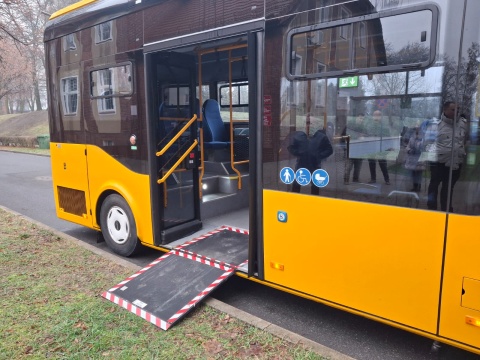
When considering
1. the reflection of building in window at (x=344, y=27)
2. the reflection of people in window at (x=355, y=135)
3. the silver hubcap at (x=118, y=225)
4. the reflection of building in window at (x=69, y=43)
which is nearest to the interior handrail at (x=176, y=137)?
the silver hubcap at (x=118, y=225)

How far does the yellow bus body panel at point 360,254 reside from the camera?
2.40m

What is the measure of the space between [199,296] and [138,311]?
53 centimetres

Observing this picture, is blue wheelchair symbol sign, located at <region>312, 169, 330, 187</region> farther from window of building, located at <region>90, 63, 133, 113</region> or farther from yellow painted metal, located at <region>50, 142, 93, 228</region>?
yellow painted metal, located at <region>50, 142, 93, 228</region>

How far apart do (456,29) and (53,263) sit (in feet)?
14.6

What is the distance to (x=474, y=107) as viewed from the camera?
7.00ft

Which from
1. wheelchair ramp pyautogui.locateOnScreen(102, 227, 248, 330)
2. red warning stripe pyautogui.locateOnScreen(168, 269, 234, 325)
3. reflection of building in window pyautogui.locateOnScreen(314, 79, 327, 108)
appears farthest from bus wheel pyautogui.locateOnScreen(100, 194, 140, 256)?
reflection of building in window pyautogui.locateOnScreen(314, 79, 327, 108)

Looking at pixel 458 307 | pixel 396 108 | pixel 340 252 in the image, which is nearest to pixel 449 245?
pixel 458 307

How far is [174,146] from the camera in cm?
440

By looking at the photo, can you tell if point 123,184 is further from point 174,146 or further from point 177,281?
point 177,281

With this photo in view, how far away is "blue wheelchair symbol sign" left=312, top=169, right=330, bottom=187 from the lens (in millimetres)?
2768

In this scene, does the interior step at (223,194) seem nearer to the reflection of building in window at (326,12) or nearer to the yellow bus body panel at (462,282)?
the reflection of building in window at (326,12)

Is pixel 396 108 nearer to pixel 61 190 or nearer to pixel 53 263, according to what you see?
pixel 53 263

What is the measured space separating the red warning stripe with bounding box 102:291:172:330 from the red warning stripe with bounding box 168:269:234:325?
58 mm

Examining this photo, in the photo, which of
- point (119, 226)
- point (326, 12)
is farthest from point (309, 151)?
point (119, 226)
